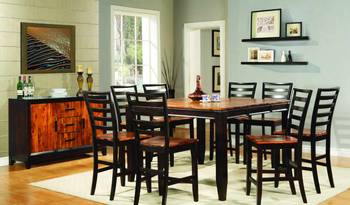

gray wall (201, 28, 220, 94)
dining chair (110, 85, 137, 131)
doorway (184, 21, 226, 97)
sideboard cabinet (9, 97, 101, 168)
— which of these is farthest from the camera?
gray wall (201, 28, 220, 94)

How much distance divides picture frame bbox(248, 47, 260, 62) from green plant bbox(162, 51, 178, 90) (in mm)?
2204

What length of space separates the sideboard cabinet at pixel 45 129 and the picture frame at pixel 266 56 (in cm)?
265

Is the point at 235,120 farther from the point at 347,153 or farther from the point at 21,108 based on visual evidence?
the point at 21,108

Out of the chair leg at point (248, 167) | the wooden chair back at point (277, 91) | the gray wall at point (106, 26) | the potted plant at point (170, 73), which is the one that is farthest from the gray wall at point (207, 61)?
the chair leg at point (248, 167)

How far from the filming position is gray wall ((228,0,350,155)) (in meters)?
6.73

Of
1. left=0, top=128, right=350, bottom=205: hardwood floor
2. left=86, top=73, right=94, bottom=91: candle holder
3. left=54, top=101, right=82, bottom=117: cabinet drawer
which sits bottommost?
left=0, top=128, right=350, bottom=205: hardwood floor

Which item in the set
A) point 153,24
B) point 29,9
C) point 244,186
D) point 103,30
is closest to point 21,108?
point 29,9

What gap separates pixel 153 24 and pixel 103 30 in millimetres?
1405

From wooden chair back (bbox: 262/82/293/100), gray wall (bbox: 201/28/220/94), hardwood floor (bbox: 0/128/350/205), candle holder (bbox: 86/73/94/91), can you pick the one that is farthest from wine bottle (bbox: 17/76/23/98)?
gray wall (bbox: 201/28/220/94)

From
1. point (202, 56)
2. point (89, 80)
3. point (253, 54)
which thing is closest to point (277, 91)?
point (253, 54)

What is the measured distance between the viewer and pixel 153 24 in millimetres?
9195

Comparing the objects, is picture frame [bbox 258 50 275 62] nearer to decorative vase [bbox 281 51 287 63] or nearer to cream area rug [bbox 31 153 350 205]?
decorative vase [bbox 281 51 287 63]

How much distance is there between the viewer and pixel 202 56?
10.2 meters

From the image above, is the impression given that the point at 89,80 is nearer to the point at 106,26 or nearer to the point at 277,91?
the point at 106,26
